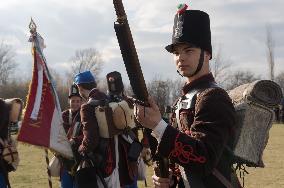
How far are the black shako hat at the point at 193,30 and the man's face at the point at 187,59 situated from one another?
1.5 inches

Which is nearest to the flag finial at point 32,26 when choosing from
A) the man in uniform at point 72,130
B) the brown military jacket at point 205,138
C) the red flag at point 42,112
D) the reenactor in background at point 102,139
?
the red flag at point 42,112

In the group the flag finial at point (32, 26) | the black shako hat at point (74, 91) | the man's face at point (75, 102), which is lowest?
the man's face at point (75, 102)

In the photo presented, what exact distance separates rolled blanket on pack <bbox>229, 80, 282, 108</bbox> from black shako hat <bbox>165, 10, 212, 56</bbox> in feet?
1.14

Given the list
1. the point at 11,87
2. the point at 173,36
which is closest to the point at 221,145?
the point at 173,36

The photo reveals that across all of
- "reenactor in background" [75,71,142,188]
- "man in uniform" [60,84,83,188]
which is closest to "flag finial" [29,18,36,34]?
"reenactor in background" [75,71,142,188]

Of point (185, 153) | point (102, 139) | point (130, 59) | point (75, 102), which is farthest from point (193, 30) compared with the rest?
point (75, 102)

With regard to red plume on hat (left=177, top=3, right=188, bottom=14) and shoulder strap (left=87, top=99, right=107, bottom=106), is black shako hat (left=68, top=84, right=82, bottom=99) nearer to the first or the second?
shoulder strap (left=87, top=99, right=107, bottom=106)

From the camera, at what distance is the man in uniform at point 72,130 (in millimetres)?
6109

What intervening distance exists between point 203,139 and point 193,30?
78 centimetres

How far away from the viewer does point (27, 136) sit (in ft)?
17.3

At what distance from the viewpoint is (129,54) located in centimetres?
262

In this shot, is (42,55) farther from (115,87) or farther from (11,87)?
(11,87)

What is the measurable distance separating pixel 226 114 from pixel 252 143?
1.24 ft

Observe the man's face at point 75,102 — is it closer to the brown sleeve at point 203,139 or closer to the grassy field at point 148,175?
the grassy field at point 148,175
